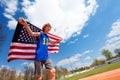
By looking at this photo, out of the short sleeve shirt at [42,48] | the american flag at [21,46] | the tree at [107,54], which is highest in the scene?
the tree at [107,54]

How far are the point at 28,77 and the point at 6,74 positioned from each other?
706 cm

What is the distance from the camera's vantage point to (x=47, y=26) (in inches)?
197

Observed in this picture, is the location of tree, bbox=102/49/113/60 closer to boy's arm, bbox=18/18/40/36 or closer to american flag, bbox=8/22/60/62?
american flag, bbox=8/22/60/62

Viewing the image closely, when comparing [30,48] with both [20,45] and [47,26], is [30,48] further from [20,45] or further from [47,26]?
[47,26]

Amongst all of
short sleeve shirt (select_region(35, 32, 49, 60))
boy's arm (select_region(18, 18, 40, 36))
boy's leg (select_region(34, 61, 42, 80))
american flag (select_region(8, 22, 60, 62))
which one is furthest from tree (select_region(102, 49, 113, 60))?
boy's arm (select_region(18, 18, 40, 36))

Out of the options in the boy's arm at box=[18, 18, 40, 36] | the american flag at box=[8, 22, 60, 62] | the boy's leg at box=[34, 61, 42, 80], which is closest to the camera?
the boy's arm at box=[18, 18, 40, 36]

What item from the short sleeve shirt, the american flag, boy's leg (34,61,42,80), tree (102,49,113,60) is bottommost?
boy's leg (34,61,42,80)

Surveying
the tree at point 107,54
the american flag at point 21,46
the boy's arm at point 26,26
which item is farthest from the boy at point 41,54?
the tree at point 107,54

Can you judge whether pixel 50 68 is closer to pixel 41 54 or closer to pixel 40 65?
pixel 40 65

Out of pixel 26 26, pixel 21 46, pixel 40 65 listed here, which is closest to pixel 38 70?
pixel 40 65

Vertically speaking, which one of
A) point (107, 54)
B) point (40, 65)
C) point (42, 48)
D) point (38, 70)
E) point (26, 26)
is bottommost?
point (38, 70)

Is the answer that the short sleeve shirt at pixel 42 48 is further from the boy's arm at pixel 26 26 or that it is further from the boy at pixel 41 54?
the boy's arm at pixel 26 26

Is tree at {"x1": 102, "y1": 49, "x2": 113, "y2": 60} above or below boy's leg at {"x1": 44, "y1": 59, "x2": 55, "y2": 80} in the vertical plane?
above

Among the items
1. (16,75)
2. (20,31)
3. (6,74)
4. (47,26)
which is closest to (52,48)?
(20,31)
